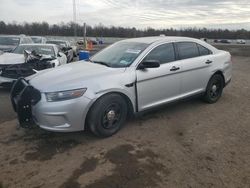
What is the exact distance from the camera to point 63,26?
271ft

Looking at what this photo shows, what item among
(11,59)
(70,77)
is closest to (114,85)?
(70,77)

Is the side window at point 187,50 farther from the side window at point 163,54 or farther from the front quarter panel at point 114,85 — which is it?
the front quarter panel at point 114,85

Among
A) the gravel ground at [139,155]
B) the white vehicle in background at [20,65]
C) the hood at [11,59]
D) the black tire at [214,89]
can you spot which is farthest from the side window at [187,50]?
the hood at [11,59]

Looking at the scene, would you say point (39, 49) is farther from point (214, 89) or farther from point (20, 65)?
point (214, 89)

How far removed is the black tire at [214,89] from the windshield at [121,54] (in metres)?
2.09

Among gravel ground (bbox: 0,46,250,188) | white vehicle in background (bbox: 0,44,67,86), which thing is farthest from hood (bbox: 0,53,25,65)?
gravel ground (bbox: 0,46,250,188)

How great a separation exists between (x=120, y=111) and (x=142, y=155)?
40.2 inches

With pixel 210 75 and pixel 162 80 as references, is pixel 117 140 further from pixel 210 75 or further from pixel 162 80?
pixel 210 75

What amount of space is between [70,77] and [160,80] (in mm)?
1741

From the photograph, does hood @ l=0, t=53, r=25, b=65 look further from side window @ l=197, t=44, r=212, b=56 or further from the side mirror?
side window @ l=197, t=44, r=212, b=56

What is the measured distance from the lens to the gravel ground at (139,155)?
12.0 ft

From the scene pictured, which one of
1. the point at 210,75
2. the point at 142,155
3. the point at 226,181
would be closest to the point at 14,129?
the point at 142,155

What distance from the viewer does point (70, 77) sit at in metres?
4.80

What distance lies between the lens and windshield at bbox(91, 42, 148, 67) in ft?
17.8
